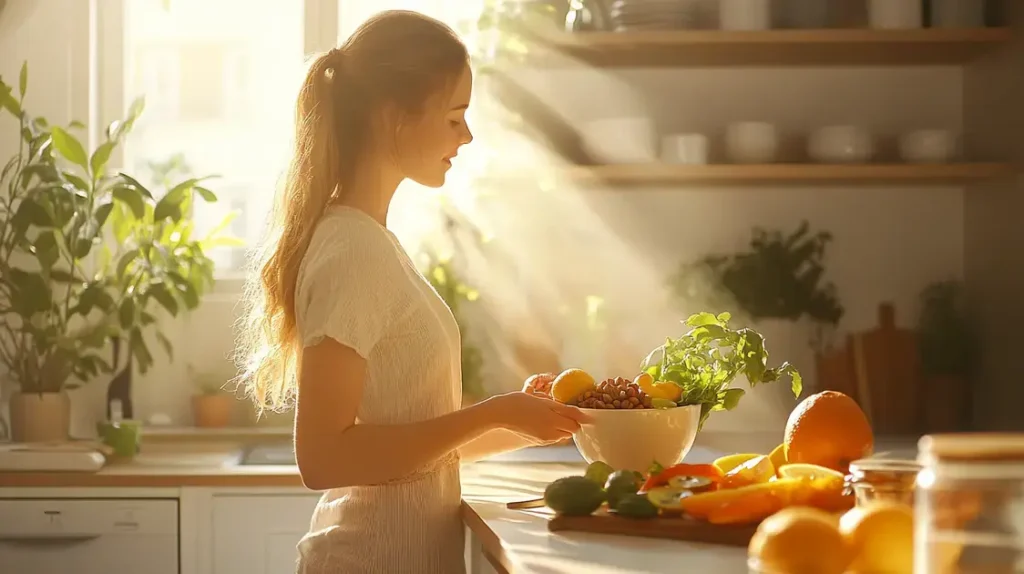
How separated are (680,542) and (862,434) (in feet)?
1.02

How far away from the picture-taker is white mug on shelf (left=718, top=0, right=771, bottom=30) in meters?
3.09

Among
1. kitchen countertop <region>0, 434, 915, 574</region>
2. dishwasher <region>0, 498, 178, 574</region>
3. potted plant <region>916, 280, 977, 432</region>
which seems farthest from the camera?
potted plant <region>916, 280, 977, 432</region>

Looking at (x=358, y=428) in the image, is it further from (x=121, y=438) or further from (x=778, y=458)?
(x=121, y=438)

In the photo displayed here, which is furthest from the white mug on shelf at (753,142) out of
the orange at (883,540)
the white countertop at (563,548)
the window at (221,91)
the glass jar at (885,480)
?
the orange at (883,540)

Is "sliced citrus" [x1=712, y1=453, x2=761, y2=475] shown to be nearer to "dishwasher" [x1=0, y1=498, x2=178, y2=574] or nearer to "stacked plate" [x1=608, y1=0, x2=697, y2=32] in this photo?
"dishwasher" [x1=0, y1=498, x2=178, y2=574]

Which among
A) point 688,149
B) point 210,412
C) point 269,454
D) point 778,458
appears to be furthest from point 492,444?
point 210,412

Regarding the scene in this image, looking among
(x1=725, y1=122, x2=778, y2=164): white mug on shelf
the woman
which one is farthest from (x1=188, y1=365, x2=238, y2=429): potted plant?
the woman

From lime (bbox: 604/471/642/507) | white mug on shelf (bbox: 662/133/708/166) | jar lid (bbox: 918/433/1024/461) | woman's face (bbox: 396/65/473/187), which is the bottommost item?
lime (bbox: 604/471/642/507)

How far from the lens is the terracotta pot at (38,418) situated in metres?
2.87

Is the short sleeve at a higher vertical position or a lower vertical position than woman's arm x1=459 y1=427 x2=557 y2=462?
higher

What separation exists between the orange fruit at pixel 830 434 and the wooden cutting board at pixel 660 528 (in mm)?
206

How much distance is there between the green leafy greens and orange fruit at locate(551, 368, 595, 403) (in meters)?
0.12

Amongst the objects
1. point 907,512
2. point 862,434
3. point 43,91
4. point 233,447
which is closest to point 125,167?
point 43,91

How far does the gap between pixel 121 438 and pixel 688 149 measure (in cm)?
156
